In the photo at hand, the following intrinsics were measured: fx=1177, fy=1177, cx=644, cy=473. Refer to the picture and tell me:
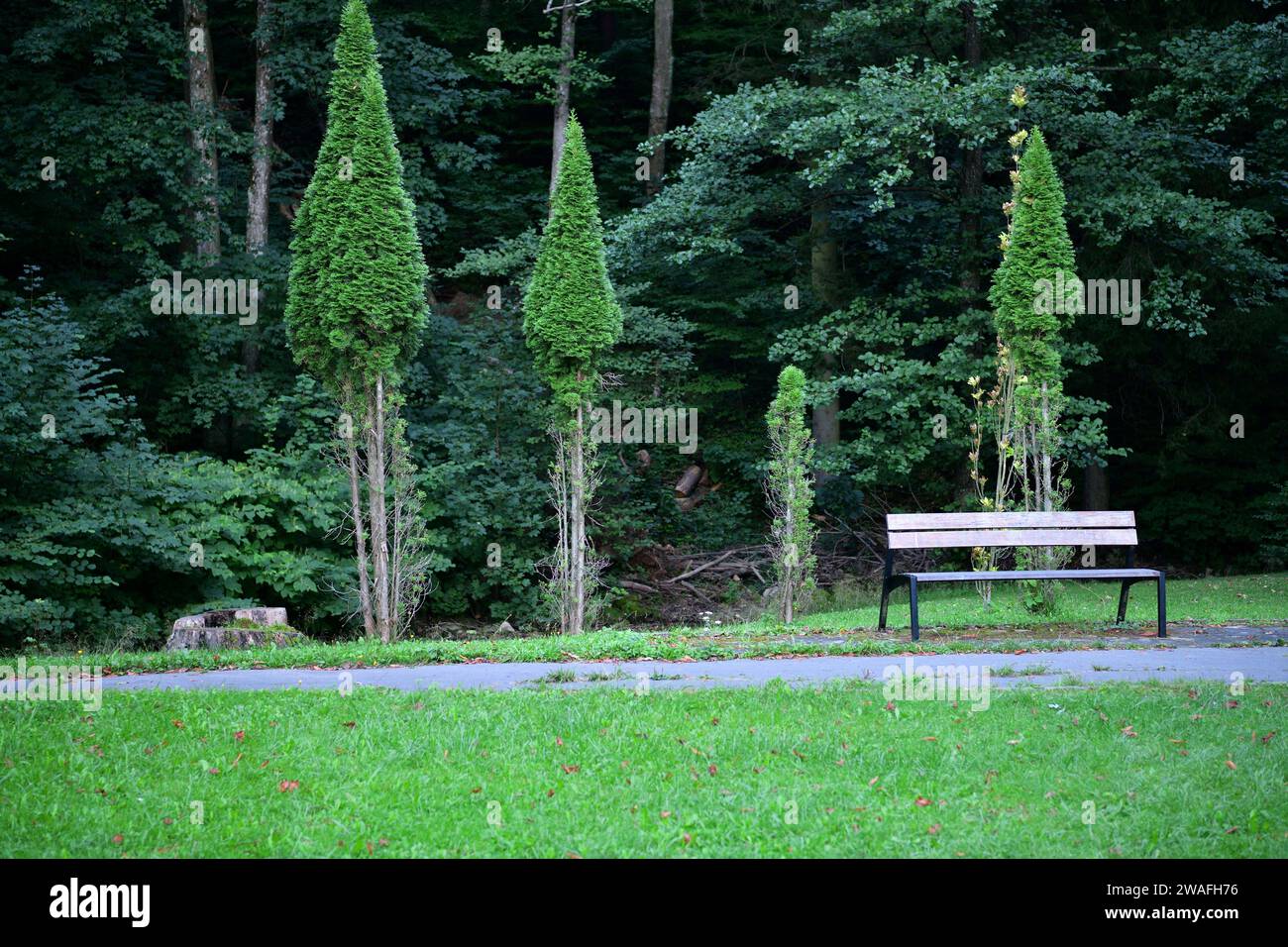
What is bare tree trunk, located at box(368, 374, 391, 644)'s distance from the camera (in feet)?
43.9

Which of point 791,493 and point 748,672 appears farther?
point 791,493

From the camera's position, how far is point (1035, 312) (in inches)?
503

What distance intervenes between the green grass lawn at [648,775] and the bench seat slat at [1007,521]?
3.81 m

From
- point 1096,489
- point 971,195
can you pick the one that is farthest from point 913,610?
point 1096,489

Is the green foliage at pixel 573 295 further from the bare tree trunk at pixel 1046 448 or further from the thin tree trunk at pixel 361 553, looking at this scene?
the bare tree trunk at pixel 1046 448

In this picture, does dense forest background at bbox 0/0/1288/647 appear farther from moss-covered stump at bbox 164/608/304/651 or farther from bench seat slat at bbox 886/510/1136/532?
bench seat slat at bbox 886/510/1136/532

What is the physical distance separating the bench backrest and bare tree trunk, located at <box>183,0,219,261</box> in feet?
43.8

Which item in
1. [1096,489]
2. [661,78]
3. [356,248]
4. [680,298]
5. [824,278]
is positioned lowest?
[1096,489]

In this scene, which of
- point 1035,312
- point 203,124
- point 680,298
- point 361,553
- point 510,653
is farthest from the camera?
point 680,298

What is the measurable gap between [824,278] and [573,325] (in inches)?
352

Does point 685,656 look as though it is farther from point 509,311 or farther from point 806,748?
point 509,311

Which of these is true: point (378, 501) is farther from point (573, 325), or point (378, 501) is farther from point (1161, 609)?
point (1161, 609)

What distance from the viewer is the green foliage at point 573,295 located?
14.9 meters
